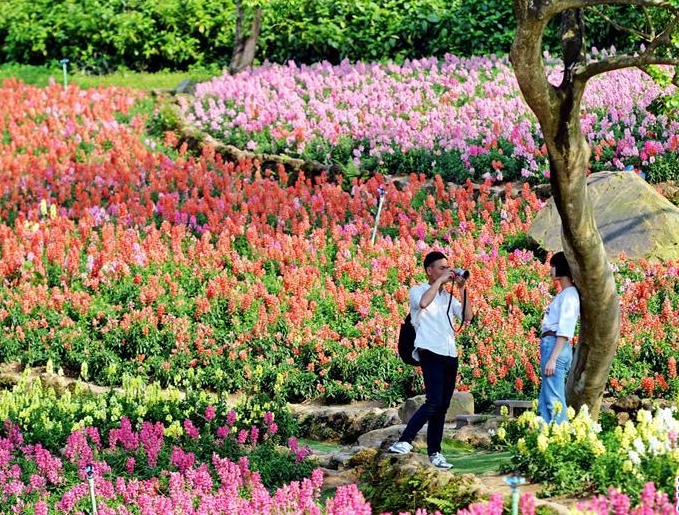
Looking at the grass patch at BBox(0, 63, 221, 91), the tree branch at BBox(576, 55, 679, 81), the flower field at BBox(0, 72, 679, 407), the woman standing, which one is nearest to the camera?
the tree branch at BBox(576, 55, 679, 81)

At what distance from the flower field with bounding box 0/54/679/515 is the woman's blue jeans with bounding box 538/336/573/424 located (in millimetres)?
611

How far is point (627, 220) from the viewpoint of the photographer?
42.8 ft

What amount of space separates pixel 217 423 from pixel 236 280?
3.47 metres

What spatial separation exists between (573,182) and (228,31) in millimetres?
15538

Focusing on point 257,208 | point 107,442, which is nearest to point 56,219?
point 257,208

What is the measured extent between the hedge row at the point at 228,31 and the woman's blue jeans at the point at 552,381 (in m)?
12.1

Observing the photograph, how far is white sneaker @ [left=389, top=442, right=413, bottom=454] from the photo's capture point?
855 cm

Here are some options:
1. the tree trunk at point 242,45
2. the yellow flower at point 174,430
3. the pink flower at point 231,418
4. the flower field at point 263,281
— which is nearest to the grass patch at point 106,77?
the tree trunk at point 242,45

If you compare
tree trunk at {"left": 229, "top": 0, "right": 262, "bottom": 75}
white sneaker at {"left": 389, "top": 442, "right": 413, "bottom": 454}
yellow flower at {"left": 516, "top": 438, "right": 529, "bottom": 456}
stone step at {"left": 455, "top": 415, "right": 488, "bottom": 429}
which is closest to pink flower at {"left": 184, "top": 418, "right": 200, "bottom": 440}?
white sneaker at {"left": 389, "top": 442, "right": 413, "bottom": 454}

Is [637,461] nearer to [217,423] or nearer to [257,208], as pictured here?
[217,423]

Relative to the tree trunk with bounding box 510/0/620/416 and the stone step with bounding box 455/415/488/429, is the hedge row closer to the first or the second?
the stone step with bounding box 455/415/488/429

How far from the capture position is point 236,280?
517 inches

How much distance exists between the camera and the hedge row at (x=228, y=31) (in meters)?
21.2

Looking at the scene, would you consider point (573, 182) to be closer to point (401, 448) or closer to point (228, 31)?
point (401, 448)
